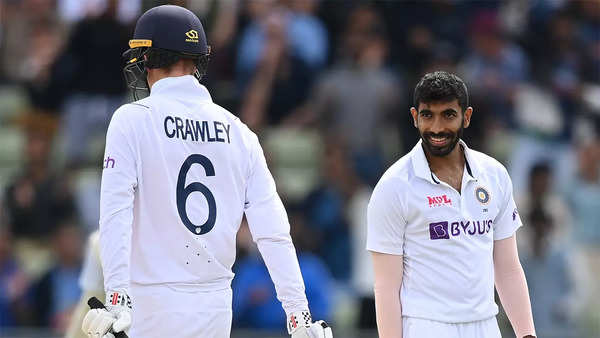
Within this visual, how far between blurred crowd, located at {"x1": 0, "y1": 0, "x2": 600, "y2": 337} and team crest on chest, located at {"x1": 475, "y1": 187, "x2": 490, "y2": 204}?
5.05 m

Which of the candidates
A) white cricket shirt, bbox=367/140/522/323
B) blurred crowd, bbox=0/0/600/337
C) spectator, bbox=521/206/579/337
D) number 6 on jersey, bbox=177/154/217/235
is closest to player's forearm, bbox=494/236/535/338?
white cricket shirt, bbox=367/140/522/323

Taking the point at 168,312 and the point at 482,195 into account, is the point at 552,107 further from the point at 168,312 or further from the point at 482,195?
the point at 168,312

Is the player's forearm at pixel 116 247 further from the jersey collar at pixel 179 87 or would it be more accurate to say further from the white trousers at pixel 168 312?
the jersey collar at pixel 179 87

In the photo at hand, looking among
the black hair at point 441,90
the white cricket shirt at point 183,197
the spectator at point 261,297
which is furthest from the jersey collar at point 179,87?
the spectator at point 261,297

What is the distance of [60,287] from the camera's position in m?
9.97

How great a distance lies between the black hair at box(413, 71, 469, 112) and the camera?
4.84 meters

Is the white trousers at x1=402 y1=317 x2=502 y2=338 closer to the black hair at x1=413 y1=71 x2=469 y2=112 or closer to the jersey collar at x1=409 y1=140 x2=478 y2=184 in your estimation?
the jersey collar at x1=409 y1=140 x2=478 y2=184

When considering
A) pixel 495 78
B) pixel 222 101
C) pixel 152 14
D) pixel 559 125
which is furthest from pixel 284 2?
pixel 152 14

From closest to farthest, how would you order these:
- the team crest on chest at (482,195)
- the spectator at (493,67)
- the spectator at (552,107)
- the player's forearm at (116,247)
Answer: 1. the player's forearm at (116,247)
2. the team crest on chest at (482,195)
3. the spectator at (552,107)
4. the spectator at (493,67)

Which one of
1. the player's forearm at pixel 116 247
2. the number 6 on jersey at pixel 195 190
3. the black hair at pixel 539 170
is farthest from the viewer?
the black hair at pixel 539 170

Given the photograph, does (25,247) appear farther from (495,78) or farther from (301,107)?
(495,78)

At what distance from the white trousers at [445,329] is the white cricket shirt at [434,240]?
1.0 inches

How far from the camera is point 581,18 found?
38.7 ft

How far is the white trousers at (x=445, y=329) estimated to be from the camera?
189 inches
